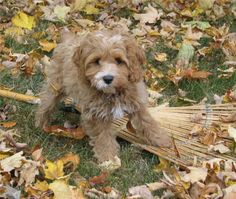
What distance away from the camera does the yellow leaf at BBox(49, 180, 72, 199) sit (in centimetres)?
448

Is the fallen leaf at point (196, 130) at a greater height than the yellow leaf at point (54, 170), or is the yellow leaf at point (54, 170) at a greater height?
the fallen leaf at point (196, 130)

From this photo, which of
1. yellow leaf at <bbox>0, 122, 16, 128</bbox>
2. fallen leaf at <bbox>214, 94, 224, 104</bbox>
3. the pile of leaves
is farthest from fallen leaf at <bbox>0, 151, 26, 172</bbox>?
fallen leaf at <bbox>214, 94, 224, 104</bbox>

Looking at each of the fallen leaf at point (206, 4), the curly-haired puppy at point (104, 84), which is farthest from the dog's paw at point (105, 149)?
the fallen leaf at point (206, 4)

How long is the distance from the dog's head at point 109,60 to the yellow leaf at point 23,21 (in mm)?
2939

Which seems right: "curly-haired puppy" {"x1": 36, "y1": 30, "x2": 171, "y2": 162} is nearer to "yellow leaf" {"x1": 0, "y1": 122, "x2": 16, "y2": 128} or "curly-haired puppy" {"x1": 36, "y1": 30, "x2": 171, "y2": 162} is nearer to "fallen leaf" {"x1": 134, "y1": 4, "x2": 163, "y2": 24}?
"yellow leaf" {"x1": 0, "y1": 122, "x2": 16, "y2": 128}

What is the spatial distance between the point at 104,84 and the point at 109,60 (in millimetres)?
188

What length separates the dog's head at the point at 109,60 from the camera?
496 cm

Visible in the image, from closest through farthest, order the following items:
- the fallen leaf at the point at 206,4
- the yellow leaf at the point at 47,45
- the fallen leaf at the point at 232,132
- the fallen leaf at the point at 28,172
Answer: the fallen leaf at the point at 28,172 → the fallen leaf at the point at 232,132 → the yellow leaf at the point at 47,45 → the fallen leaf at the point at 206,4

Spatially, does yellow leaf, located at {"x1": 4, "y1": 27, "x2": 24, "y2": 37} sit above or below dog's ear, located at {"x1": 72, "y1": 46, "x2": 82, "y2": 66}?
below

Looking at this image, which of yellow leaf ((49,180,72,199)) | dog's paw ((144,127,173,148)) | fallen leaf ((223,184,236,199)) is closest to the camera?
fallen leaf ((223,184,236,199))

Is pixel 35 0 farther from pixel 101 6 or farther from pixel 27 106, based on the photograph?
pixel 27 106

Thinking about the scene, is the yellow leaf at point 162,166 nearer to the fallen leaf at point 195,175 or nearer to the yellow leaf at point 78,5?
the fallen leaf at point 195,175

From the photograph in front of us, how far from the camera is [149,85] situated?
6660 millimetres

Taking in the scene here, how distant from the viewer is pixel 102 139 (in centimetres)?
539
